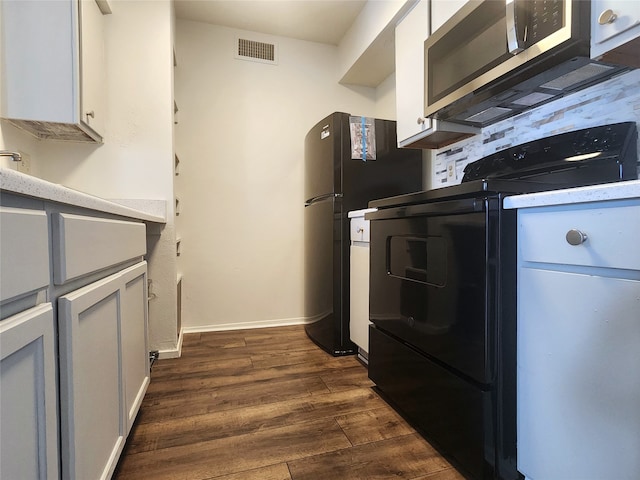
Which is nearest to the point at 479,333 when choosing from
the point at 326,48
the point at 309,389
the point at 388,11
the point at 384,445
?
the point at 384,445

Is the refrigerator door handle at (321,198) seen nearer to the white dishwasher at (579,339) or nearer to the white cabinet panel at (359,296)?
the white cabinet panel at (359,296)

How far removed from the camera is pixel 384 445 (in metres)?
1.19

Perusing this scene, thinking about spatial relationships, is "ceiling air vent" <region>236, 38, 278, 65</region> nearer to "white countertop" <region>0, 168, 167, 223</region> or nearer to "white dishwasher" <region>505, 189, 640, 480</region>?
"white countertop" <region>0, 168, 167, 223</region>

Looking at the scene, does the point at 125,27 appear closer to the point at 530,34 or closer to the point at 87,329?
the point at 87,329

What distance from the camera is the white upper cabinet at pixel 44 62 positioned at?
1458 millimetres

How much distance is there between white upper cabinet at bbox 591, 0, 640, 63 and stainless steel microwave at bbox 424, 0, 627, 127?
0.13 feet

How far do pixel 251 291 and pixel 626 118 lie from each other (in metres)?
2.50

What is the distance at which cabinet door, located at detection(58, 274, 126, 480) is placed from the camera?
0.65 m

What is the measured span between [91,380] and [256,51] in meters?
2.76

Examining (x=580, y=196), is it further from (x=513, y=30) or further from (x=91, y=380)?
(x=91, y=380)

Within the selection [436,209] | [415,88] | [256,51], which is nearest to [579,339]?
[436,209]

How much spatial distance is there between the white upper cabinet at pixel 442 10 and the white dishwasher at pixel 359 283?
101cm

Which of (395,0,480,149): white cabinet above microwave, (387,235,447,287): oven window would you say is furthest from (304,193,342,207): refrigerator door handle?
(387,235,447,287): oven window

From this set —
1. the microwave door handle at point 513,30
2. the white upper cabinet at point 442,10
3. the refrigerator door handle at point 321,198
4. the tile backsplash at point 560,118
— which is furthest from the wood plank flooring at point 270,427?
the white upper cabinet at point 442,10
